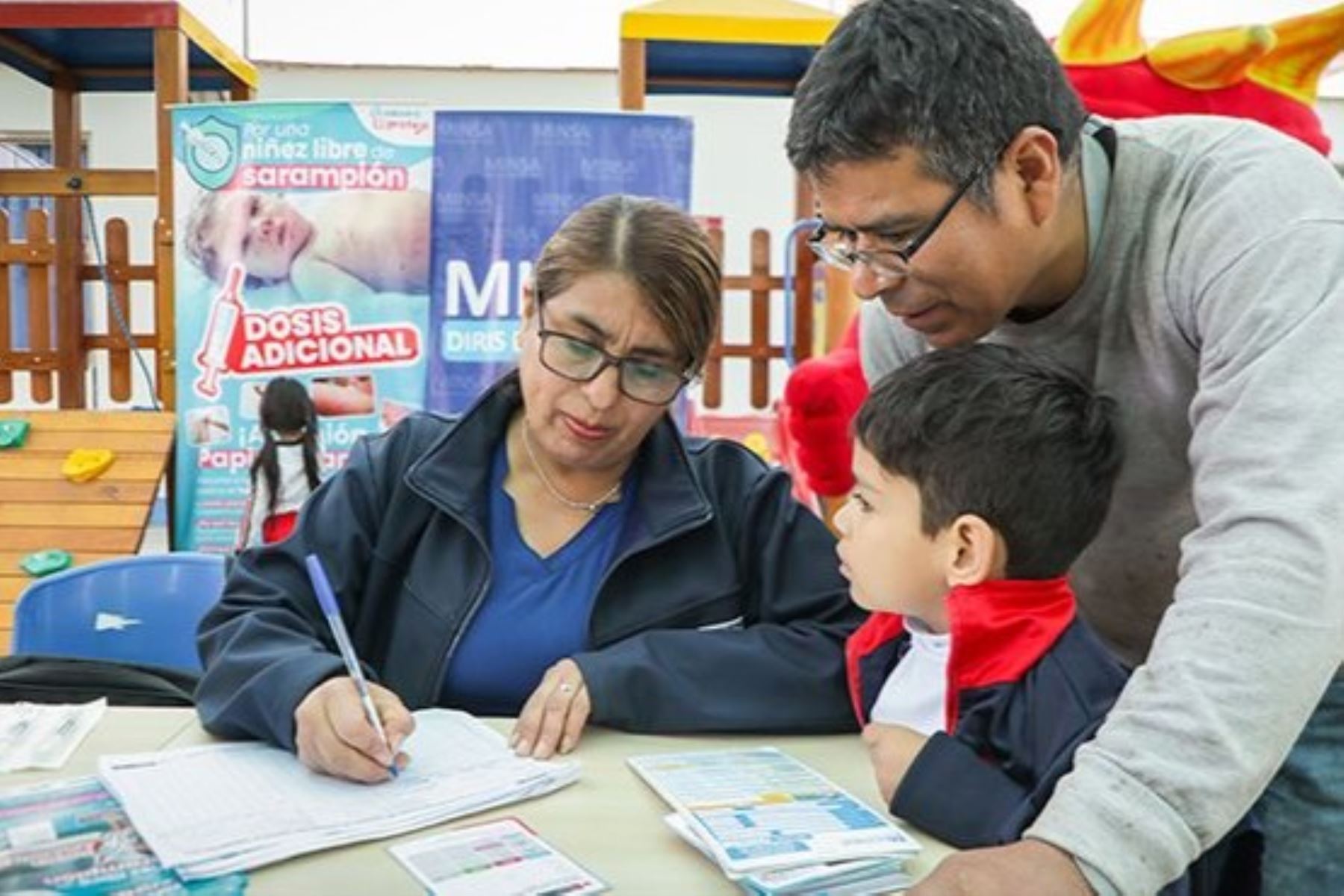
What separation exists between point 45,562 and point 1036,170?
3415 mm

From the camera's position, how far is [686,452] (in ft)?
4.92

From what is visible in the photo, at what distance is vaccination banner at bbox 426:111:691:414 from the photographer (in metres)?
3.74

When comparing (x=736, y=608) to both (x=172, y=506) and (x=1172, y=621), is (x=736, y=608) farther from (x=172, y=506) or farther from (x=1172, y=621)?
(x=172, y=506)

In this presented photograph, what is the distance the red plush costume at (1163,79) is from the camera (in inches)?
66.9

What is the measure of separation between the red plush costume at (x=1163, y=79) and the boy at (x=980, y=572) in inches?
23.0

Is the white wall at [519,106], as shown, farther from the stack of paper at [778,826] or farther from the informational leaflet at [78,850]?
the informational leaflet at [78,850]

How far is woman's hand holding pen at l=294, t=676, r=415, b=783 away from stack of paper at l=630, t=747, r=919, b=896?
23 cm

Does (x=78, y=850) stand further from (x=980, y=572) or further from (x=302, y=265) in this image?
(x=302, y=265)

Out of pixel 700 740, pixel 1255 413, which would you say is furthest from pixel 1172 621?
pixel 700 740

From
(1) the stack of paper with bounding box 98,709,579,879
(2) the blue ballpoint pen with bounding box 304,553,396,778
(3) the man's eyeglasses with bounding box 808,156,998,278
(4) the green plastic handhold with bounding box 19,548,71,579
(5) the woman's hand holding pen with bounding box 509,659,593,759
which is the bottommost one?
(4) the green plastic handhold with bounding box 19,548,71,579

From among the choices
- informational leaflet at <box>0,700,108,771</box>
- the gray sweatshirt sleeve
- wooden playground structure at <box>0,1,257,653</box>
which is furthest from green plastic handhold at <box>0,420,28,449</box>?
the gray sweatshirt sleeve

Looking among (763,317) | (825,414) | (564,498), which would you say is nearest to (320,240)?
(763,317)

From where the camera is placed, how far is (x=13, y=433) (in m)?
3.97

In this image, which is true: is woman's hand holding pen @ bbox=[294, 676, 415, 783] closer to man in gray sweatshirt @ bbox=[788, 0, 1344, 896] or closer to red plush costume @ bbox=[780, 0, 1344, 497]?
man in gray sweatshirt @ bbox=[788, 0, 1344, 896]
